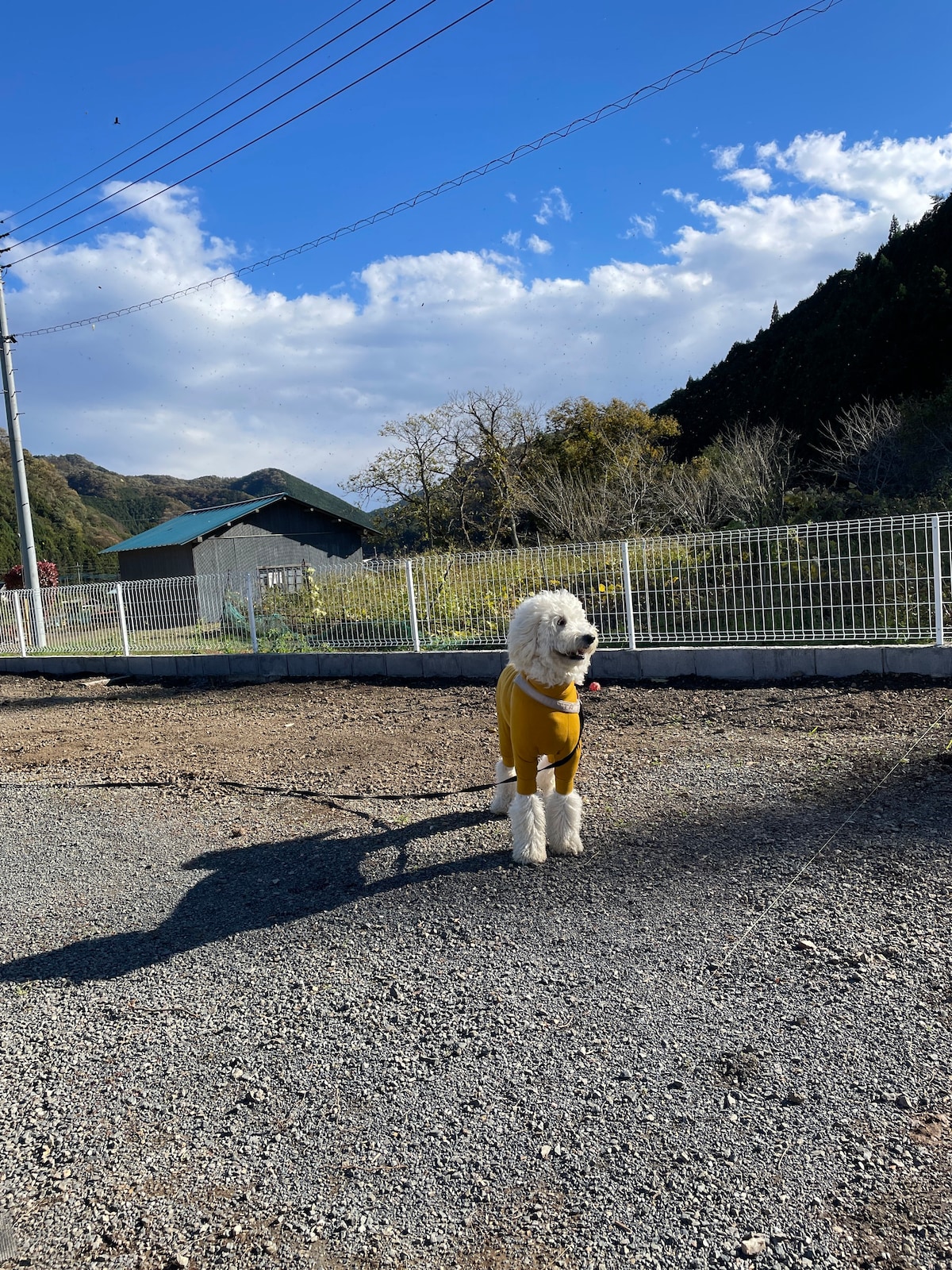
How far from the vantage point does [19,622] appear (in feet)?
48.6

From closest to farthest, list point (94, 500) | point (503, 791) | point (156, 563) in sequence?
1. point (503, 791)
2. point (156, 563)
3. point (94, 500)

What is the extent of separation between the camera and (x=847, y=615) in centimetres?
747

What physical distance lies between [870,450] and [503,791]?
15438 mm

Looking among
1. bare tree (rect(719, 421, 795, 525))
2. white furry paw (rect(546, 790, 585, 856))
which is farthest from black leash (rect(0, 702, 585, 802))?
bare tree (rect(719, 421, 795, 525))

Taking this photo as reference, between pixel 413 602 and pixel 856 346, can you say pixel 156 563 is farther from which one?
pixel 856 346

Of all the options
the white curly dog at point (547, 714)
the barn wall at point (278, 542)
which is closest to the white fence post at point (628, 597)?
the white curly dog at point (547, 714)

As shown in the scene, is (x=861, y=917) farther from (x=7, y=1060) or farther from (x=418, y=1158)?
(x=7, y=1060)

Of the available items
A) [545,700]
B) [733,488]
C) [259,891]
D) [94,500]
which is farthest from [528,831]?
[94,500]

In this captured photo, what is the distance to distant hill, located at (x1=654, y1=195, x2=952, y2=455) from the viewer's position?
21.0 m

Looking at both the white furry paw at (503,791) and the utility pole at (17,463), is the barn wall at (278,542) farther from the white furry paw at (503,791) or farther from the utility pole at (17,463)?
the white furry paw at (503,791)

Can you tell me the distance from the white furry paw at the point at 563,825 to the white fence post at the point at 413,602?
6.32 meters

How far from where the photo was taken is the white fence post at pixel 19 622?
14813mm

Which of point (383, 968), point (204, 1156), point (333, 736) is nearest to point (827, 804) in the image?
point (383, 968)

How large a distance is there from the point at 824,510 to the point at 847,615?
5318mm
